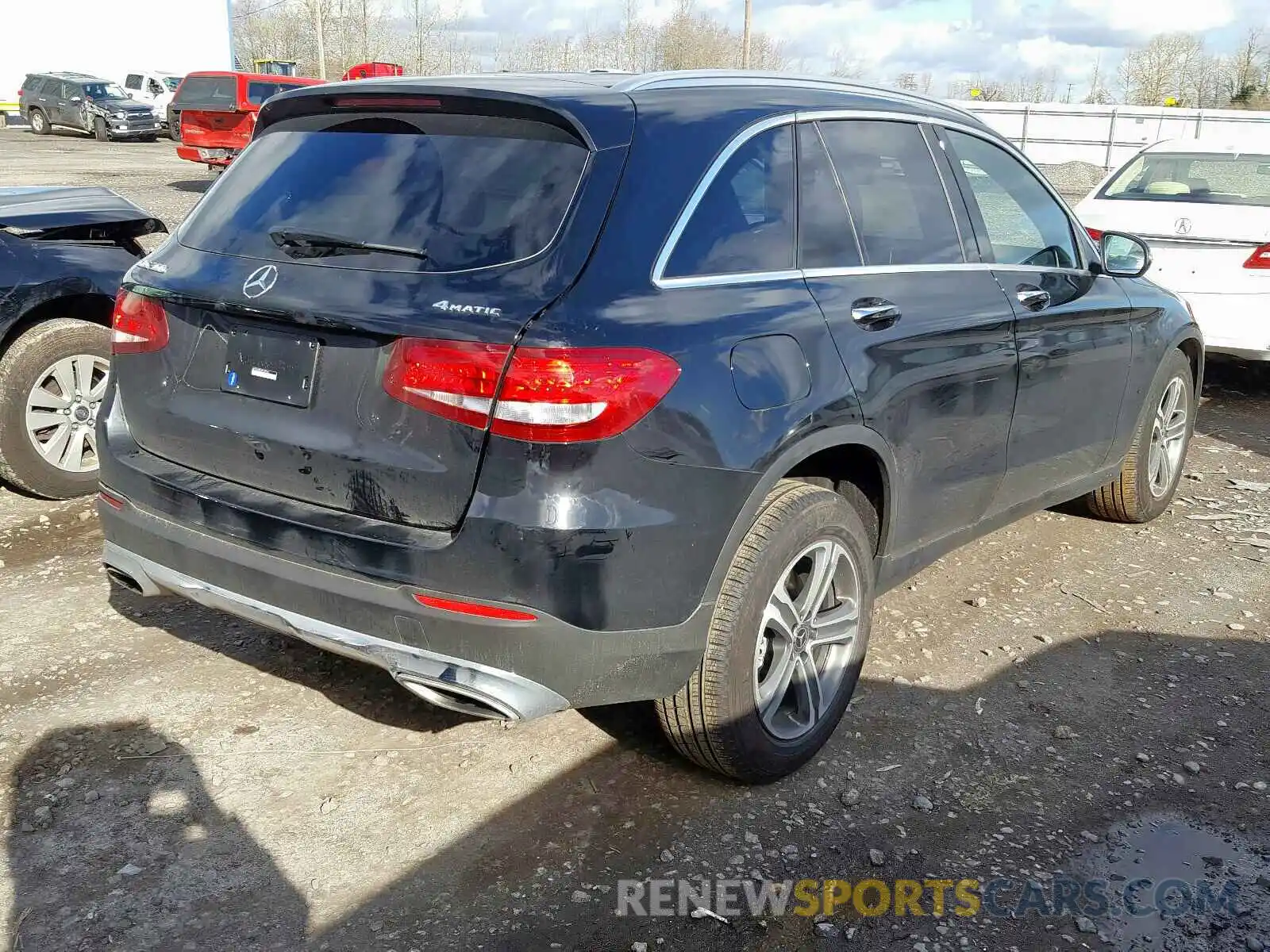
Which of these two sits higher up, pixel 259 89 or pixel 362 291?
pixel 259 89

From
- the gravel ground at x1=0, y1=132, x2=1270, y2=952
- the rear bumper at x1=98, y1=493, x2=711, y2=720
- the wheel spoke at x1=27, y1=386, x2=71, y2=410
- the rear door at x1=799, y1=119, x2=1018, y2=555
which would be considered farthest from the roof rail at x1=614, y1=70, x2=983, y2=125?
the wheel spoke at x1=27, y1=386, x2=71, y2=410

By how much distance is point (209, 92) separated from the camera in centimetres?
2141

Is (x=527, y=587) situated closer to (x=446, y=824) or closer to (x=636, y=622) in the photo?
(x=636, y=622)

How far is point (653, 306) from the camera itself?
274 cm

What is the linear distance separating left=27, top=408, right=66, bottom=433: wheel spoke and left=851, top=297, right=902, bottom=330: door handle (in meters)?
3.73

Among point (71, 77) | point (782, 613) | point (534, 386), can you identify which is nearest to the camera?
point (534, 386)

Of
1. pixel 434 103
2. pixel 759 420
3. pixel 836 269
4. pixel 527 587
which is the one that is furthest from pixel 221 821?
pixel 836 269

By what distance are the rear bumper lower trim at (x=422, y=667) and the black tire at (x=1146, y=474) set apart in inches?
132

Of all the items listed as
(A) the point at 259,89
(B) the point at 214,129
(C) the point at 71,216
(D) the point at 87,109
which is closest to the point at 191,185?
(B) the point at 214,129

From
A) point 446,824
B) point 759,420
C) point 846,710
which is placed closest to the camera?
point 759,420

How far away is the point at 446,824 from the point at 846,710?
1338 millimetres

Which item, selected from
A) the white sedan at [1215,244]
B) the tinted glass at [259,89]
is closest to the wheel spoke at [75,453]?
the white sedan at [1215,244]

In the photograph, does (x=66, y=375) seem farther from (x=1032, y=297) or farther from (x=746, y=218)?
(x=1032, y=297)

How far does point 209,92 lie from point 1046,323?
20.5 metres
